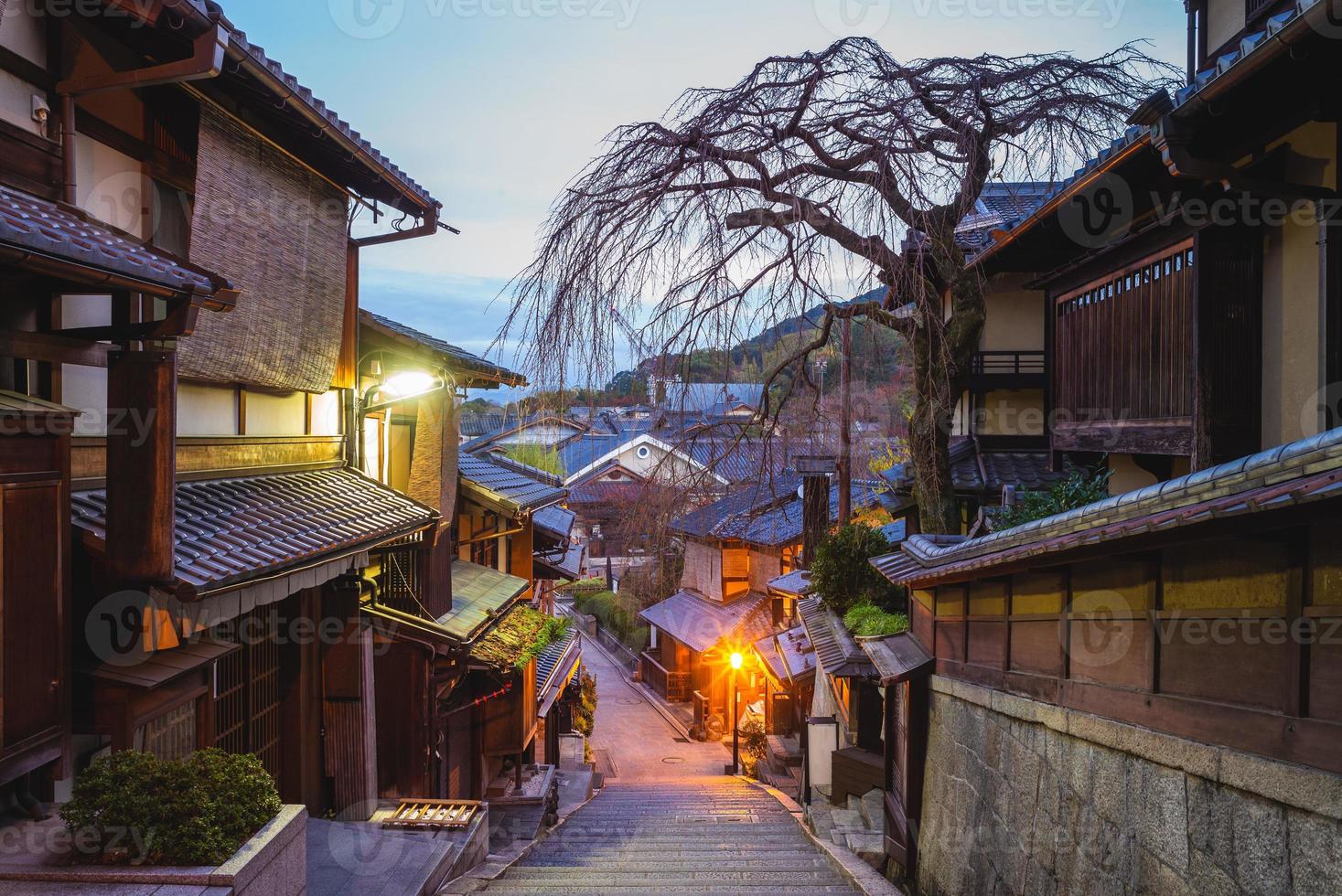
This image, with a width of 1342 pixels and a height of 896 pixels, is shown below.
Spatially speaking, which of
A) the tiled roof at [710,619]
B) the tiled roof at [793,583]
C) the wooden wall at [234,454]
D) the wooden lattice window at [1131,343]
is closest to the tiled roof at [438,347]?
the wooden wall at [234,454]

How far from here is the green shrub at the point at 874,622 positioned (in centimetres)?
1334

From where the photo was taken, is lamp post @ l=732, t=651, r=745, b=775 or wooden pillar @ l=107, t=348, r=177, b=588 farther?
lamp post @ l=732, t=651, r=745, b=775

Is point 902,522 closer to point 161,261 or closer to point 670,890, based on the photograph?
point 670,890

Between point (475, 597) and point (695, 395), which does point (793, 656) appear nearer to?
point (475, 597)

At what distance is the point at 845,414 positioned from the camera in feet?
39.7

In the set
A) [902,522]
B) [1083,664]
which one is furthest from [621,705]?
[1083,664]

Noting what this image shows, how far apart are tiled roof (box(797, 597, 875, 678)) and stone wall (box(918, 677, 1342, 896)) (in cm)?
306

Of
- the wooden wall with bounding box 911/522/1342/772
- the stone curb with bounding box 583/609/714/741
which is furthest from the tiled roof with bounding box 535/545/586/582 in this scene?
the wooden wall with bounding box 911/522/1342/772

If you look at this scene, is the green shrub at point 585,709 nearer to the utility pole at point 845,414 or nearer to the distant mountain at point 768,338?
the utility pole at point 845,414

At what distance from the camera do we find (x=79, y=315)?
20.2 feet

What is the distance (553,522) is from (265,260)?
669 inches

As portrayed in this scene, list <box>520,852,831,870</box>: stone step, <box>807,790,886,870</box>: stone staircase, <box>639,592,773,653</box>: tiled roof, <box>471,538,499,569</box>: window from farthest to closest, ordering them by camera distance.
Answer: <box>639,592,773,653</box>: tiled roof < <box>471,538,499,569</box>: window < <box>807,790,886,870</box>: stone staircase < <box>520,852,831,870</box>: stone step

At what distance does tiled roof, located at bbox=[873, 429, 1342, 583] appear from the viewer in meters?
3.55

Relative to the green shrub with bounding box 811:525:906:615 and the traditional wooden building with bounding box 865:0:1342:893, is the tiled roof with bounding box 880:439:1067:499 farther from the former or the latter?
the traditional wooden building with bounding box 865:0:1342:893
